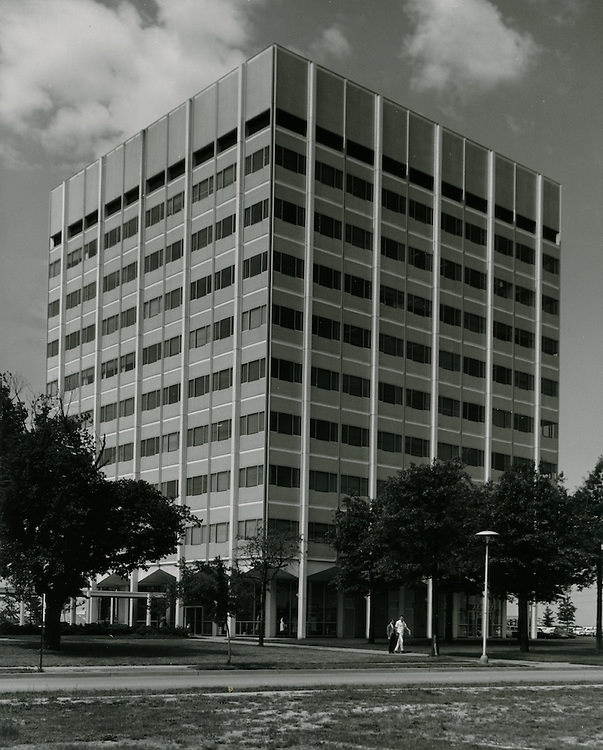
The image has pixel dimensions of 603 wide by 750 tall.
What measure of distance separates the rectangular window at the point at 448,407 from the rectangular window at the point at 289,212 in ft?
67.5

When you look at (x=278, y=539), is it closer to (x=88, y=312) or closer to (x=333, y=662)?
(x=333, y=662)

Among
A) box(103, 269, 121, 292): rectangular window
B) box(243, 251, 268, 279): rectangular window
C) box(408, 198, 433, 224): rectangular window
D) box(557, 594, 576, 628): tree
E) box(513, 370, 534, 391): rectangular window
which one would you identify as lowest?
box(557, 594, 576, 628): tree

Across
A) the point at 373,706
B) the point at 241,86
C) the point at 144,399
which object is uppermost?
the point at 241,86

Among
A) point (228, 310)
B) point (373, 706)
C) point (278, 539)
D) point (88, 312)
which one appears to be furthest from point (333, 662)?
point (88, 312)

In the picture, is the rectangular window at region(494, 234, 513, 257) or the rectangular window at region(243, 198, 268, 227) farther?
the rectangular window at region(494, 234, 513, 257)

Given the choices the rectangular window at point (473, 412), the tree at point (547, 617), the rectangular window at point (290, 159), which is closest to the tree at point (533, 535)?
the rectangular window at point (290, 159)

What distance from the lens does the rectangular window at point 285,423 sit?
80.8m

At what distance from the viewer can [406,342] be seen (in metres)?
91.2

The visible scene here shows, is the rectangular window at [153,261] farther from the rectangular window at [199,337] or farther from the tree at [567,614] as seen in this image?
the tree at [567,614]

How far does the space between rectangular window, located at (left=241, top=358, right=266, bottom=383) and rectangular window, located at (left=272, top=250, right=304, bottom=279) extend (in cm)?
700

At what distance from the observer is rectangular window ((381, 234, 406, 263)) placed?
8994cm

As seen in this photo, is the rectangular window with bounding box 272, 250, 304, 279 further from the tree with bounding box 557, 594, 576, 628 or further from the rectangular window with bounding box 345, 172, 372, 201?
the tree with bounding box 557, 594, 576, 628

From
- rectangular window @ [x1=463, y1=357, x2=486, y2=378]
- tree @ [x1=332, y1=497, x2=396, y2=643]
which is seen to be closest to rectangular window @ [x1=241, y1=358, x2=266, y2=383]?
tree @ [x1=332, y1=497, x2=396, y2=643]

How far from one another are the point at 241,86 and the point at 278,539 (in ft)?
123
